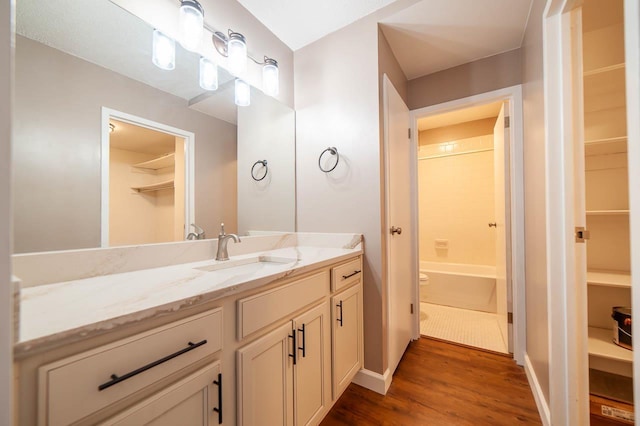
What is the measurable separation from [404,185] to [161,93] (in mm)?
1714

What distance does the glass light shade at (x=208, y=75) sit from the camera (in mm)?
1308

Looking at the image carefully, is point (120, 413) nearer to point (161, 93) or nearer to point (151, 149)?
point (151, 149)

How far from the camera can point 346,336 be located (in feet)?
4.64

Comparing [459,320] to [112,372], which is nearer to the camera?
[112,372]

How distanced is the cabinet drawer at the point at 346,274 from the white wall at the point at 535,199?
98 centimetres

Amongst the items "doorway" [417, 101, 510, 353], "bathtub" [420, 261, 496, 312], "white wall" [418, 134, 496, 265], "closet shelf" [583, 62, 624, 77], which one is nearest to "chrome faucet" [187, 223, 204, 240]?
"doorway" [417, 101, 510, 353]

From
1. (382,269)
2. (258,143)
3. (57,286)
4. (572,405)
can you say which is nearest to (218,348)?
(57,286)

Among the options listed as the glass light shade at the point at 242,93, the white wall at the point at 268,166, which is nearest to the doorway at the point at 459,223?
the white wall at the point at 268,166

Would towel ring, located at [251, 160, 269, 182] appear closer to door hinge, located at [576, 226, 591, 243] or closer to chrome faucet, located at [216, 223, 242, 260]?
chrome faucet, located at [216, 223, 242, 260]

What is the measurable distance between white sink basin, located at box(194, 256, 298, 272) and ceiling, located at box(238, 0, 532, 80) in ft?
5.15

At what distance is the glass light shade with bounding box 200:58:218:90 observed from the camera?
1.31 m

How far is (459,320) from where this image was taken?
256cm

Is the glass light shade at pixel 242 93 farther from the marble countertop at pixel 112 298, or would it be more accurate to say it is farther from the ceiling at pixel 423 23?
the marble countertop at pixel 112 298

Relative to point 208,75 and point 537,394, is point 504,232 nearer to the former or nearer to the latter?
point 537,394
